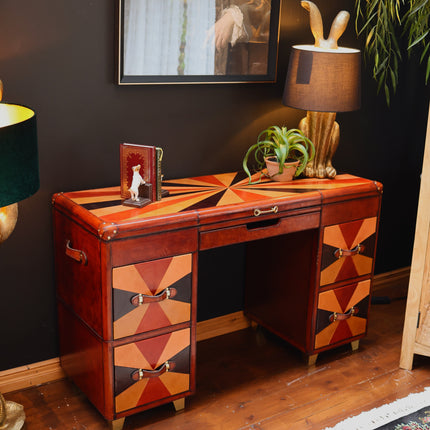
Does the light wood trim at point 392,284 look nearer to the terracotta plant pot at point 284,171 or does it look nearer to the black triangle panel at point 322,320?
the black triangle panel at point 322,320

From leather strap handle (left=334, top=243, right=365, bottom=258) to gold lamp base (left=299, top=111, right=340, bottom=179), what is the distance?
1.08ft

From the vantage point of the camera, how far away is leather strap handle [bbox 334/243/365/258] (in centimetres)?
254

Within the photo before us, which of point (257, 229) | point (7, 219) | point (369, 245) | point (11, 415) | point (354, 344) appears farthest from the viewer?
point (354, 344)

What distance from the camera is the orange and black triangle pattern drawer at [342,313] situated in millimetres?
2596

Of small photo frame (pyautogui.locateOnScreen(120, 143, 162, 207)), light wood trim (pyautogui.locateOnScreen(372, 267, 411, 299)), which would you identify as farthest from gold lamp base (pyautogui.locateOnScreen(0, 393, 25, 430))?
light wood trim (pyautogui.locateOnScreen(372, 267, 411, 299))

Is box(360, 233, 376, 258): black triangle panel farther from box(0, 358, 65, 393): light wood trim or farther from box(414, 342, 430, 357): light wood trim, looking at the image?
box(0, 358, 65, 393): light wood trim

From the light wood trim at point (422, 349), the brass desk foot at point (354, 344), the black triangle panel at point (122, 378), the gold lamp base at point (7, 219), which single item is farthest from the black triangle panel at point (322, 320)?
the gold lamp base at point (7, 219)

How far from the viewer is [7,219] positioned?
1853 mm

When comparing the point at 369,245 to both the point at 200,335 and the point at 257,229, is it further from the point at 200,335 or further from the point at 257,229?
the point at 200,335

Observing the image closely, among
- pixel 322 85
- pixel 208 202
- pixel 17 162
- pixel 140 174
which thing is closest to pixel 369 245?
pixel 322 85

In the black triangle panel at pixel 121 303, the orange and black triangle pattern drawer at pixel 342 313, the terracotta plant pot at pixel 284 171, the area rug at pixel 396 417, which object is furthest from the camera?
the orange and black triangle pattern drawer at pixel 342 313

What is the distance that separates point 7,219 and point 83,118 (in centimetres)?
61

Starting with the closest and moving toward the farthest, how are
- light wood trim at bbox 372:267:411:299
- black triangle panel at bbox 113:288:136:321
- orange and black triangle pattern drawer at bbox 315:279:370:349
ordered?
1. black triangle panel at bbox 113:288:136:321
2. orange and black triangle pattern drawer at bbox 315:279:370:349
3. light wood trim at bbox 372:267:411:299

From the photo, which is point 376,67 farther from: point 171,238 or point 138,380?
point 138,380
